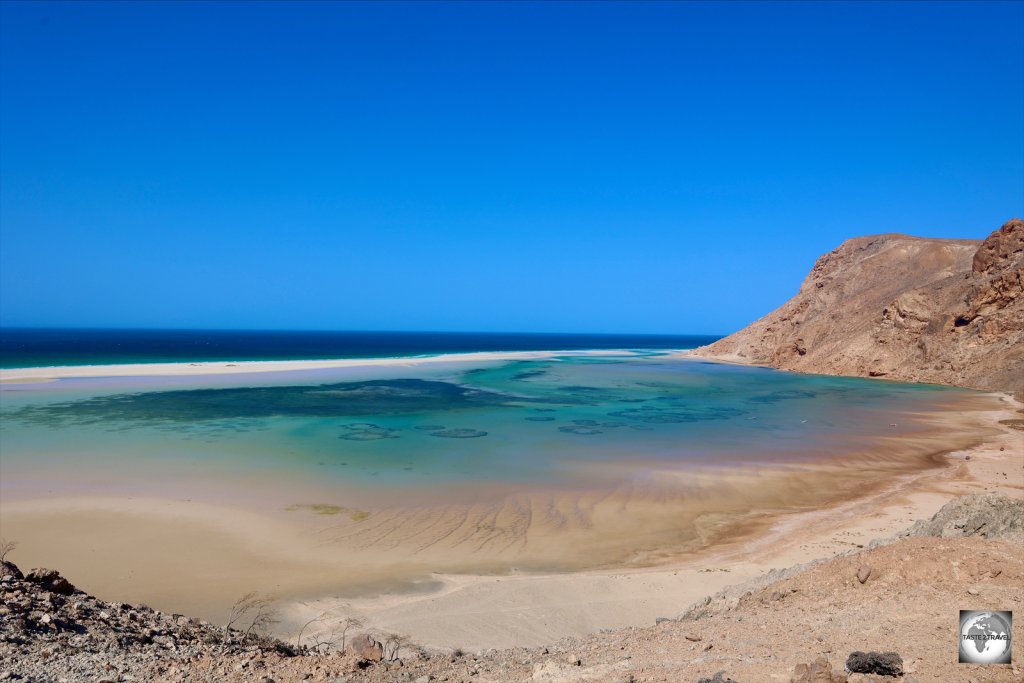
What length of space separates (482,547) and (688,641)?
5780 mm

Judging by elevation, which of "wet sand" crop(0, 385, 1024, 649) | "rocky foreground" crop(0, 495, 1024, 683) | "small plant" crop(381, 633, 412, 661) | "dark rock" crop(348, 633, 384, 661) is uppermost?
"rocky foreground" crop(0, 495, 1024, 683)

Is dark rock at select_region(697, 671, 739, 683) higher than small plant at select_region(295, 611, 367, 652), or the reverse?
dark rock at select_region(697, 671, 739, 683)

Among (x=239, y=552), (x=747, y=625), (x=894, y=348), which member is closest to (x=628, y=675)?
(x=747, y=625)

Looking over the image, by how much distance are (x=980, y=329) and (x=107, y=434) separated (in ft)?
171

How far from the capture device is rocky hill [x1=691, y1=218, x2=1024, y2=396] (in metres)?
41.5

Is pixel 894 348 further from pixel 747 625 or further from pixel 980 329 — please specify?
pixel 747 625

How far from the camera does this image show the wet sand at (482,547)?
7.93 meters

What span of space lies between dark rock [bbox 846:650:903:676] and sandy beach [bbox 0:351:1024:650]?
12.2 ft

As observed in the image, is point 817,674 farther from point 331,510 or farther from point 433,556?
point 331,510

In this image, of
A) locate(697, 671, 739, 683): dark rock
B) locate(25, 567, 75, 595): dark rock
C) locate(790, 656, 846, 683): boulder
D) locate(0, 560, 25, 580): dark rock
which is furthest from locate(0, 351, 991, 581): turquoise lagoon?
locate(790, 656, 846, 683): boulder

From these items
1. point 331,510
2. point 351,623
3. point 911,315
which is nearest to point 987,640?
point 351,623

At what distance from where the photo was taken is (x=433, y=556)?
395 inches

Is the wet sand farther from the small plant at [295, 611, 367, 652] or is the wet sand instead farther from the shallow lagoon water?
the shallow lagoon water

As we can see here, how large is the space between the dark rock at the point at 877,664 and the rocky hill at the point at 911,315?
134 feet
